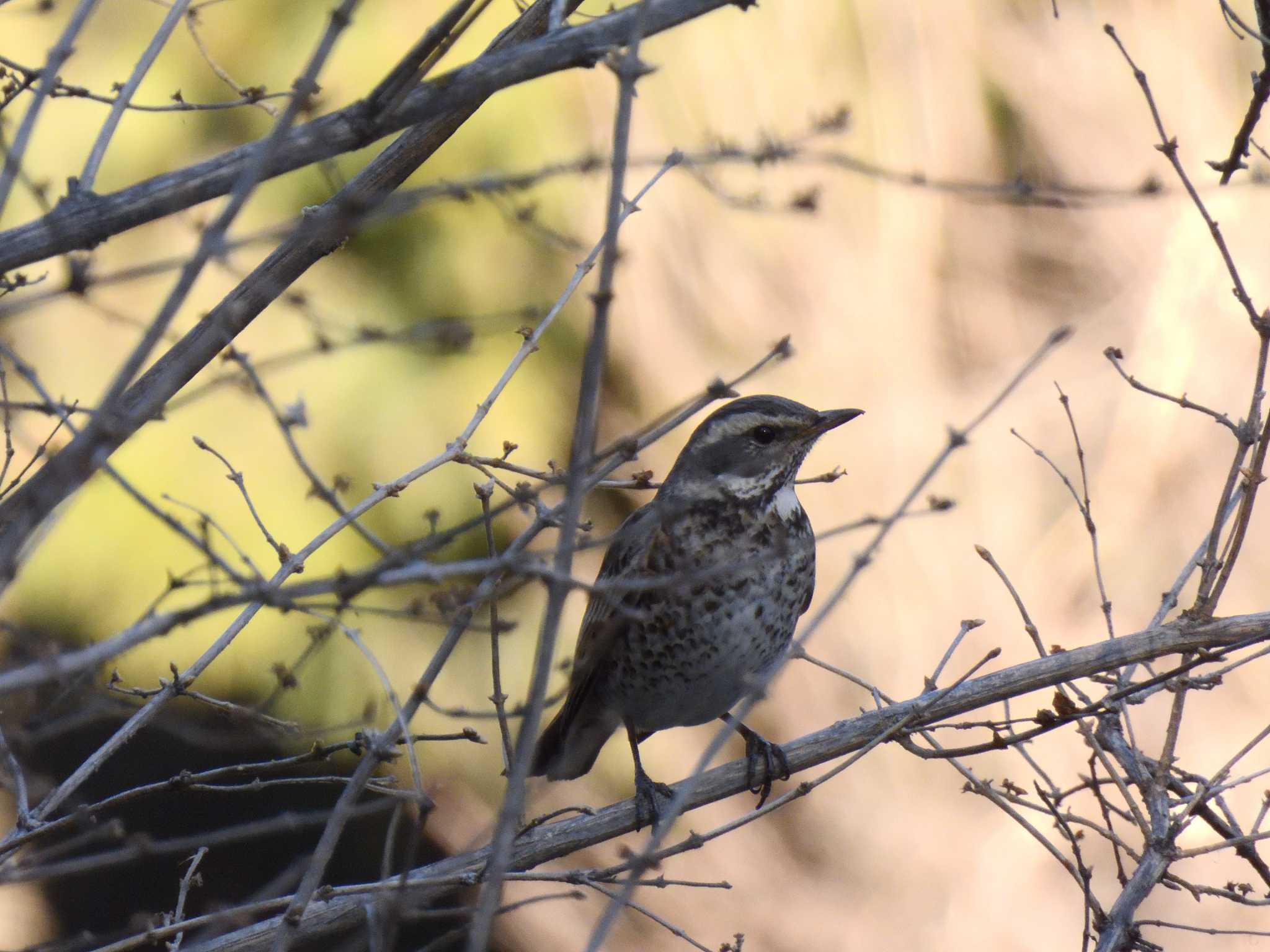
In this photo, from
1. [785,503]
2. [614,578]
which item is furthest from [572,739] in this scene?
[785,503]

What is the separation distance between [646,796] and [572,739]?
1.82 feet

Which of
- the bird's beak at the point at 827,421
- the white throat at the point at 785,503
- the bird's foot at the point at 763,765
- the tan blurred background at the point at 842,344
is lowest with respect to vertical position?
the bird's foot at the point at 763,765

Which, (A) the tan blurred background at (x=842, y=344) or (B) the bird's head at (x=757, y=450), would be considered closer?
(B) the bird's head at (x=757, y=450)

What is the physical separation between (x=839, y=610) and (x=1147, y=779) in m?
3.45

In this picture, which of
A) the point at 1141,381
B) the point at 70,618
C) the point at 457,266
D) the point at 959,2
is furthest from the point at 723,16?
the point at 70,618

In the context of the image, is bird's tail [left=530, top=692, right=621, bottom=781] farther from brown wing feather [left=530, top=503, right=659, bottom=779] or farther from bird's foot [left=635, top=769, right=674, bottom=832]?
bird's foot [left=635, top=769, right=674, bottom=832]

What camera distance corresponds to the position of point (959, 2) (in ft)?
22.3

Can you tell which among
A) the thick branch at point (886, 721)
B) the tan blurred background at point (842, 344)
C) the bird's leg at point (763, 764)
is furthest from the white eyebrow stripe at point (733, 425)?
the tan blurred background at point (842, 344)

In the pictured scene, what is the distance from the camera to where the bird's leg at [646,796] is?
12.9 ft

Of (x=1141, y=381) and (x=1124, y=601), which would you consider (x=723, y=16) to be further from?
(x=1124, y=601)

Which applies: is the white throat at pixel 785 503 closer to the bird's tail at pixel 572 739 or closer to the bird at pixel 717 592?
the bird at pixel 717 592

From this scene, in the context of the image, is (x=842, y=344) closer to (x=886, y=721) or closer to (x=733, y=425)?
(x=733, y=425)

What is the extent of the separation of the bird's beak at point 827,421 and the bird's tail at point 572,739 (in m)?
1.16

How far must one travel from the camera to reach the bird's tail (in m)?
4.49
